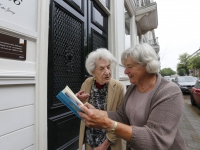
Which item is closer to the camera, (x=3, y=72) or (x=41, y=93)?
(x=3, y=72)

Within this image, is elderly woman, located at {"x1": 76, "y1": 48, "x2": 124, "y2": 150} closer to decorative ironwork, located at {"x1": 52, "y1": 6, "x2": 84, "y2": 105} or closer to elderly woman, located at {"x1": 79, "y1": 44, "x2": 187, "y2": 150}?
elderly woman, located at {"x1": 79, "y1": 44, "x2": 187, "y2": 150}

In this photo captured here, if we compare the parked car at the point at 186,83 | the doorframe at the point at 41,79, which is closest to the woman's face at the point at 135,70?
the doorframe at the point at 41,79

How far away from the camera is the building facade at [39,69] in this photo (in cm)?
134

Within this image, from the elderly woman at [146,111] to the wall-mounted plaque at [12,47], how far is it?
3.02 ft

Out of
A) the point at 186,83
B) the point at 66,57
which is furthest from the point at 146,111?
the point at 186,83

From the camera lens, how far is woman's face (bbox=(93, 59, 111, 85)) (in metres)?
1.76

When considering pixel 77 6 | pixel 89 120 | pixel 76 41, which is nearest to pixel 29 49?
pixel 89 120

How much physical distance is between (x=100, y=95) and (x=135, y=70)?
644mm

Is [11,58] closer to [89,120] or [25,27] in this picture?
[25,27]

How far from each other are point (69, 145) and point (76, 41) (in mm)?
1907

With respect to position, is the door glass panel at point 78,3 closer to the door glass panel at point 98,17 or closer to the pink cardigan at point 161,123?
the door glass panel at point 98,17

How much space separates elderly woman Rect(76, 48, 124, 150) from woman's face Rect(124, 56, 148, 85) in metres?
0.42

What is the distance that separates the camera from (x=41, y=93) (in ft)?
5.45

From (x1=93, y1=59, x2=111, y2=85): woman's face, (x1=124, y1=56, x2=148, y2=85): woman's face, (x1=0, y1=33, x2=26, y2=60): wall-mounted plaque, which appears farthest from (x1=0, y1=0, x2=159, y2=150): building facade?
(x1=124, y1=56, x2=148, y2=85): woman's face
